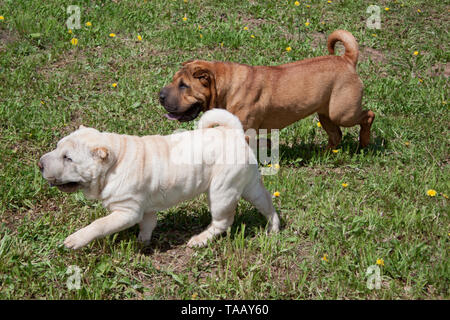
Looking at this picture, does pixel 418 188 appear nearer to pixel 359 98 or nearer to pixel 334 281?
pixel 359 98

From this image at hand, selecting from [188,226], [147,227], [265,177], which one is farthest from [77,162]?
[265,177]

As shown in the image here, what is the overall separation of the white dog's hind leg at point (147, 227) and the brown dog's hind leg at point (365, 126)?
2.73 m

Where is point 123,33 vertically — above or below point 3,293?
above

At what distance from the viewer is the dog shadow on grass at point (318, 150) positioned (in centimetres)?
557

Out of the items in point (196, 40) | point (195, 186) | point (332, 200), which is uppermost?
point (196, 40)

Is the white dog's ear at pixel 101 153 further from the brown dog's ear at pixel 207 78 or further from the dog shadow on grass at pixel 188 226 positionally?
the brown dog's ear at pixel 207 78

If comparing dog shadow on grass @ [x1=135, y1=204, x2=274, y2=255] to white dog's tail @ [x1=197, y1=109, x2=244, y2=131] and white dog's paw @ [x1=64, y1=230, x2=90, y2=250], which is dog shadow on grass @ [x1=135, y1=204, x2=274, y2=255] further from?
white dog's tail @ [x1=197, y1=109, x2=244, y2=131]

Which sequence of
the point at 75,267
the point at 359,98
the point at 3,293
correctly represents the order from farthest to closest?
the point at 359,98, the point at 75,267, the point at 3,293

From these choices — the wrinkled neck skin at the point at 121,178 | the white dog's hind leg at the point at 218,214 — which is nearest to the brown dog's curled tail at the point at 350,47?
the white dog's hind leg at the point at 218,214

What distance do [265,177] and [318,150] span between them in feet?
3.26

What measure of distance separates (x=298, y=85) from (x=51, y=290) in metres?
3.09

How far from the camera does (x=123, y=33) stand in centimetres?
772

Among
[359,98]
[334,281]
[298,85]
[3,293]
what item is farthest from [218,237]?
[359,98]

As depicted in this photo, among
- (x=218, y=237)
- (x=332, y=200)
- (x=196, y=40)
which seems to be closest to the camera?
(x=218, y=237)
